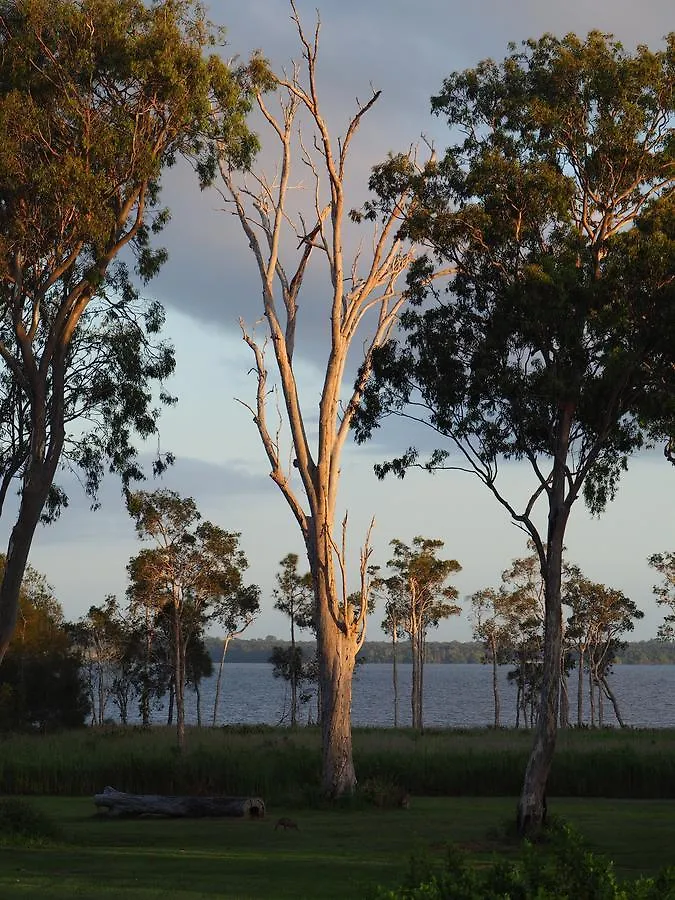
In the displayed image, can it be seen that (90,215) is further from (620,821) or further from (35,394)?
(620,821)

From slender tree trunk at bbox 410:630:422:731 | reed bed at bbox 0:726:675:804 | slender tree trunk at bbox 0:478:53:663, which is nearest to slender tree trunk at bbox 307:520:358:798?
reed bed at bbox 0:726:675:804

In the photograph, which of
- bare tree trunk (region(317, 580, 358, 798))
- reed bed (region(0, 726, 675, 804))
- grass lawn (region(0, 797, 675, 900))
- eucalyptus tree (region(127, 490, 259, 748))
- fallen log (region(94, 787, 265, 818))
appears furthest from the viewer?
eucalyptus tree (region(127, 490, 259, 748))

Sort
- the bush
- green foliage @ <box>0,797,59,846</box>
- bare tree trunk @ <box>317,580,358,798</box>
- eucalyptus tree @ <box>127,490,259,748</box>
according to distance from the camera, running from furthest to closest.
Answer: eucalyptus tree @ <box>127,490,259,748</box>
bare tree trunk @ <box>317,580,358,798</box>
green foliage @ <box>0,797,59,846</box>
the bush

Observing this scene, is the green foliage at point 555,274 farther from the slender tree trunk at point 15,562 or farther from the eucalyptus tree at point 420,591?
the eucalyptus tree at point 420,591

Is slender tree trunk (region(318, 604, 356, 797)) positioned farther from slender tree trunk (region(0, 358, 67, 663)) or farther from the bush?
the bush

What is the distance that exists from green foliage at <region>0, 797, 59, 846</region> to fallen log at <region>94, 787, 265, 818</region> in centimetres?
346

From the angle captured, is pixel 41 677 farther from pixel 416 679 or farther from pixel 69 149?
pixel 69 149

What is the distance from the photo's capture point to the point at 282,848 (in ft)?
53.9

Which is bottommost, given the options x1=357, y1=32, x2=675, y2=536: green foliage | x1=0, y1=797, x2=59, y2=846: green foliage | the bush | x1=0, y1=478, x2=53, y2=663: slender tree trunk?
x1=0, y1=797, x2=59, y2=846: green foliage

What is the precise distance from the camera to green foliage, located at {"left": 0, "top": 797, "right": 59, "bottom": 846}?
16141 millimetres

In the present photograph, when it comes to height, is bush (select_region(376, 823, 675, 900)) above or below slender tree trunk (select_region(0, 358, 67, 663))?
below

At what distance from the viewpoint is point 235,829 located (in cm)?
1883

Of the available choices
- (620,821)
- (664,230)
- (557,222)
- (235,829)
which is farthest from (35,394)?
(620,821)

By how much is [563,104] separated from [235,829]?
13596 mm
